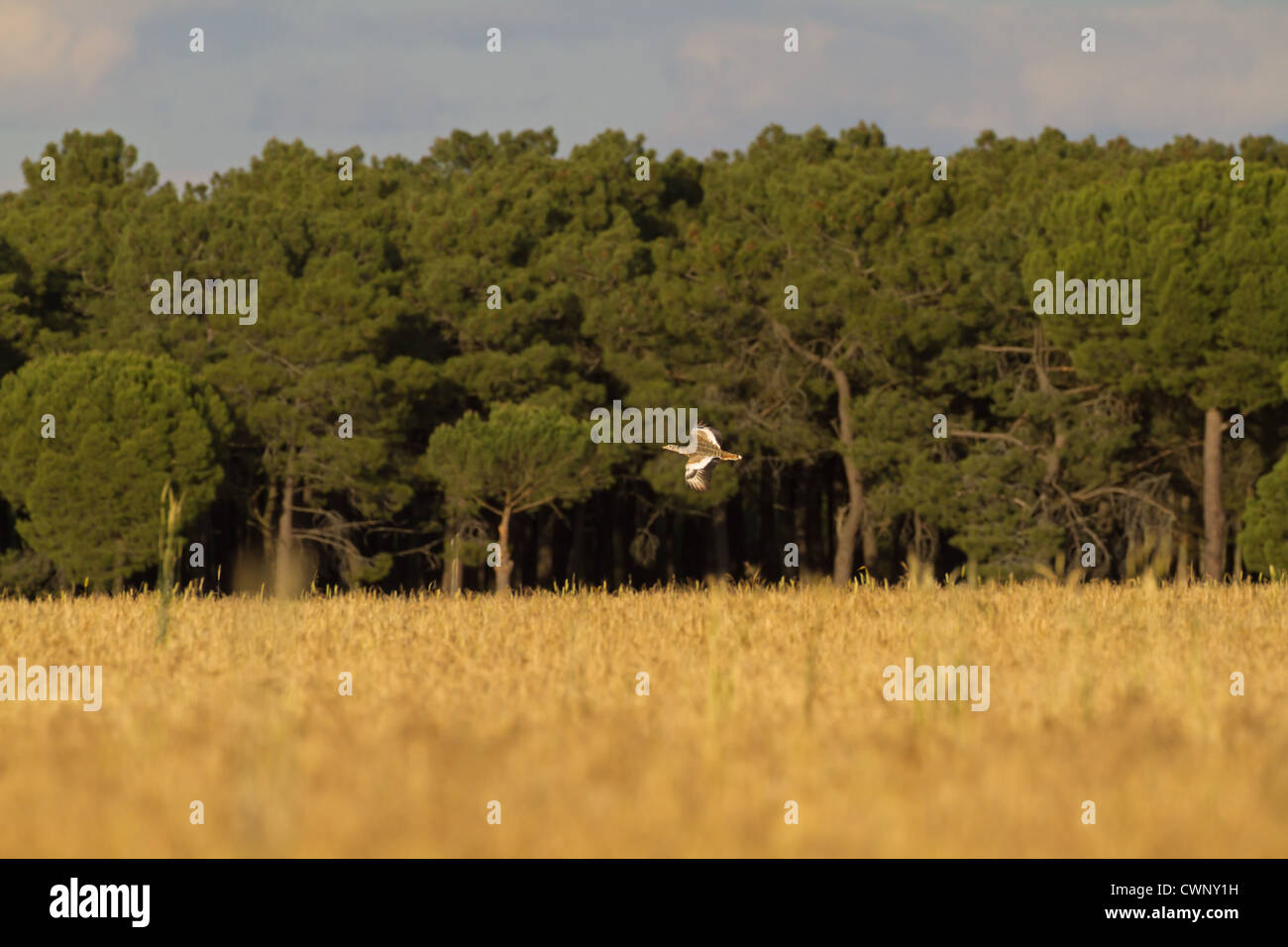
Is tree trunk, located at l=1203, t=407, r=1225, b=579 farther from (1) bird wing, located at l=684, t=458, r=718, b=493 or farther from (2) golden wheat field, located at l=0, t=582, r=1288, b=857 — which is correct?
(1) bird wing, located at l=684, t=458, r=718, b=493

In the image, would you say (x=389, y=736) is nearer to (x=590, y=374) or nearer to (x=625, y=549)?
(x=590, y=374)

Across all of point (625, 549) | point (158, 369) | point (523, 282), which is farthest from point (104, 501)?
point (625, 549)

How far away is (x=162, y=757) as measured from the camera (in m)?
6.62

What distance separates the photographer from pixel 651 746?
22.6ft

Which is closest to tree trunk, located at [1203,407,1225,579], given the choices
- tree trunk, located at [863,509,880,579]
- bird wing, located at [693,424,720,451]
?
tree trunk, located at [863,509,880,579]

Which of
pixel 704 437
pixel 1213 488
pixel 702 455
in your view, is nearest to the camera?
pixel 704 437

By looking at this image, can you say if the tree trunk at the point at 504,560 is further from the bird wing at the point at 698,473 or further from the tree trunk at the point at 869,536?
the bird wing at the point at 698,473

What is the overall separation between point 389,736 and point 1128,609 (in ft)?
28.1

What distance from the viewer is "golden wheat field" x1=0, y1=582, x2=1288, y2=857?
5457 mm

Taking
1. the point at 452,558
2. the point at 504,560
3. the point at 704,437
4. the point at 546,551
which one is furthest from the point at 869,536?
the point at 704,437

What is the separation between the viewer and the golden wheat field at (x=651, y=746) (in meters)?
5.46

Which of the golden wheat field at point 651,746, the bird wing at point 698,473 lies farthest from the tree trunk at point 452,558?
the golden wheat field at point 651,746

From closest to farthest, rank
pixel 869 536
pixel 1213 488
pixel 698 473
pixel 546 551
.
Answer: pixel 698 473
pixel 1213 488
pixel 869 536
pixel 546 551

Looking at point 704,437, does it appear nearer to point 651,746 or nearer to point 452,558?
point 651,746
